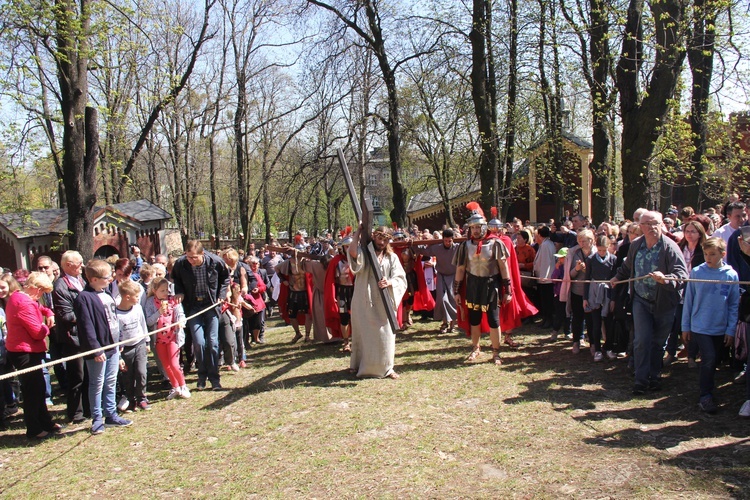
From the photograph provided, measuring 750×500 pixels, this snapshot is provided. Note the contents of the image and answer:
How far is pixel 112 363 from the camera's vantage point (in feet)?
18.6

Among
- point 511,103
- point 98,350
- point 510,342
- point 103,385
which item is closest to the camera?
point 98,350

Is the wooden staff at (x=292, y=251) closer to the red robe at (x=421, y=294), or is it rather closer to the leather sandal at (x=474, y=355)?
the red robe at (x=421, y=294)

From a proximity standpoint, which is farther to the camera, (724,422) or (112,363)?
(112,363)

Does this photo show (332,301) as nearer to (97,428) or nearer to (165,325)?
(165,325)

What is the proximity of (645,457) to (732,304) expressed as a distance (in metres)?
1.87

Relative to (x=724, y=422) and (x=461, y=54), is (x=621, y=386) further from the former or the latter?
(x=461, y=54)

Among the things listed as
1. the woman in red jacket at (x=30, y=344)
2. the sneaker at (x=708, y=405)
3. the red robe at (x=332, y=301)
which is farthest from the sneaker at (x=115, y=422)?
the sneaker at (x=708, y=405)

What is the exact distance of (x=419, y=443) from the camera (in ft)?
15.9

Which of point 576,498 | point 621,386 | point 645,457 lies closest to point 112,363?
point 576,498

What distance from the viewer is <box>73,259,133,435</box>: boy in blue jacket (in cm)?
544

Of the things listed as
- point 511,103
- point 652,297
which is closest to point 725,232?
point 652,297

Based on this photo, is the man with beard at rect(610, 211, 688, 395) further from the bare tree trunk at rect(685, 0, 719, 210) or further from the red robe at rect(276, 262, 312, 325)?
the bare tree trunk at rect(685, 0, 719, 210)

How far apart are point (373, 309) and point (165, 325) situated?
2.49m

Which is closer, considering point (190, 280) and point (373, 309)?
point (190, 280)
